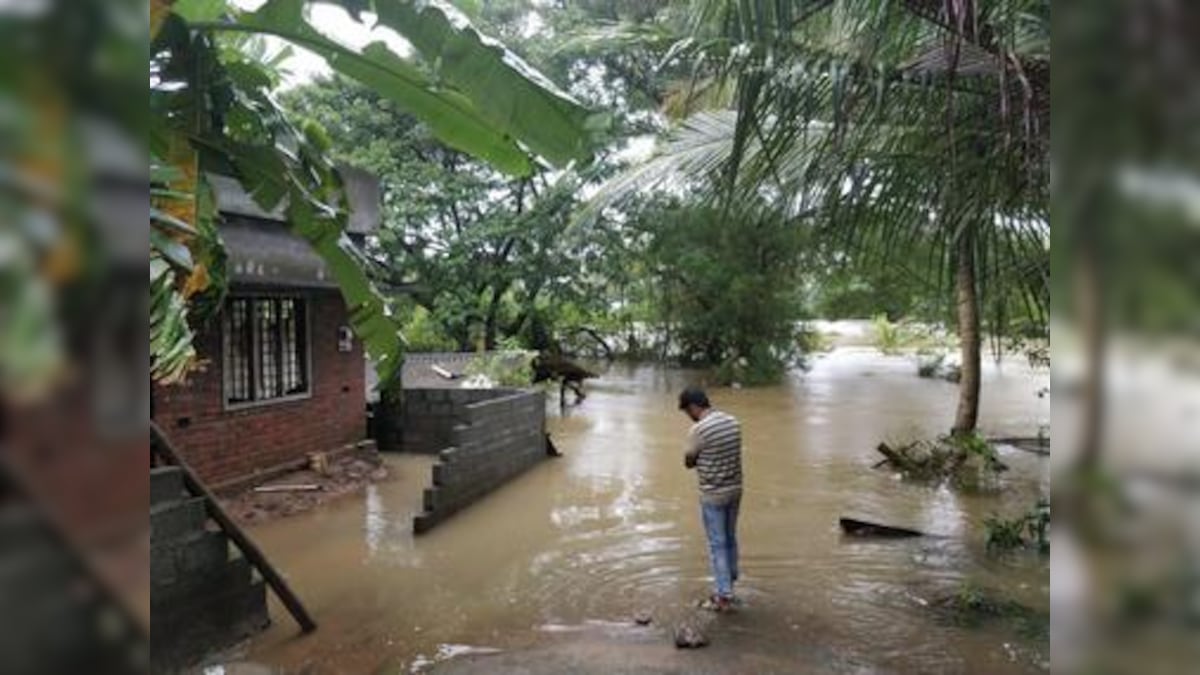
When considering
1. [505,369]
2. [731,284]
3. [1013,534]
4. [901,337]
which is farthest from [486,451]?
[901,337]

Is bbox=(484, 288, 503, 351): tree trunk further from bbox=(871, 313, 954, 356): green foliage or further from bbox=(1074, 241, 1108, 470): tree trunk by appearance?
bbox=(1074, 241, 1108, 470): tree trunk

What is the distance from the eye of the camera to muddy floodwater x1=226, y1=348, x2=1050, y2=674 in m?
5.92

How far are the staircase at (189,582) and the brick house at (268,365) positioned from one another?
334 centimetres

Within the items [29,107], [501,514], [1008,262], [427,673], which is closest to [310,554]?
[501,514]

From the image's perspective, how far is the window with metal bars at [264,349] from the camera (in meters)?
10.3

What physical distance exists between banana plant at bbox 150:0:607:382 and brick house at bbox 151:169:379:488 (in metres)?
4.90

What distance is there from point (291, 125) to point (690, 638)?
4004mm

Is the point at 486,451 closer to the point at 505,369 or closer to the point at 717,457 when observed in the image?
the point at 717,457

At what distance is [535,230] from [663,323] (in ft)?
23.4

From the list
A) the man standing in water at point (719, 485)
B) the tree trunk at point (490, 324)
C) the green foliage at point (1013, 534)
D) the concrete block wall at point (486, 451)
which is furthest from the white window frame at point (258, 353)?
the tree trunk at point (490, 324)

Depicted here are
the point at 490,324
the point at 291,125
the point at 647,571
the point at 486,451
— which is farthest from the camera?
the point at 490,324

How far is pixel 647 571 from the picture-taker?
775 centimetres

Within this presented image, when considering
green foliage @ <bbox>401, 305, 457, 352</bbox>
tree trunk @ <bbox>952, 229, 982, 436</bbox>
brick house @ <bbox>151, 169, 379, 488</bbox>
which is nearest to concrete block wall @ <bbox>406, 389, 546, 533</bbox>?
brick house @ <bbox>151, 169, 379, 488</bbox>

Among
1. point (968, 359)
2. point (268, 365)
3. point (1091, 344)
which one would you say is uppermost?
point (1091, 344)
